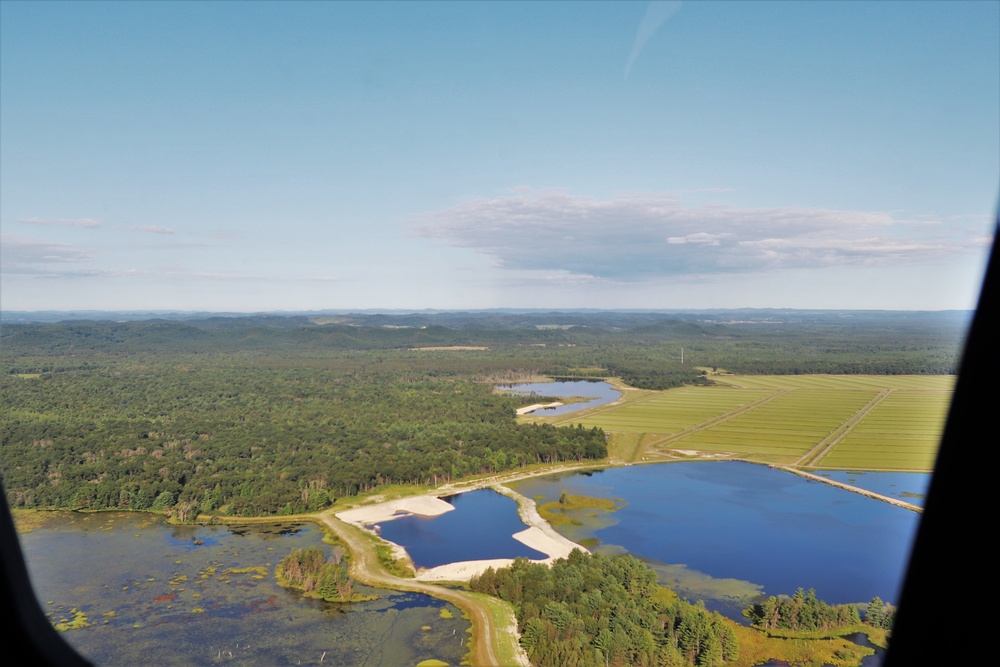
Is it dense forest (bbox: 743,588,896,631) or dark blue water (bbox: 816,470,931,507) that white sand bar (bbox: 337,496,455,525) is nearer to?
dense forest (bbox: 743,588,896,631)

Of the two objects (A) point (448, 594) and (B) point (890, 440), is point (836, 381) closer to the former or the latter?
(B) point (890, 440)

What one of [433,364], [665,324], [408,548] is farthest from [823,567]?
[665,324]

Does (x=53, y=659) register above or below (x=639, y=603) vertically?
above

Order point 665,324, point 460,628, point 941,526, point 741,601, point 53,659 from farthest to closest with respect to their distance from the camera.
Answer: point 665,324, point 741,601, point 460,628, point 53,659, point 941,526

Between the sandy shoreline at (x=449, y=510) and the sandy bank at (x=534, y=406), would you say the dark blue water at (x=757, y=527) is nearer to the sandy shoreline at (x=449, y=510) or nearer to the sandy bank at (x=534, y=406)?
the sandy shoreline at (x=449, y=510)

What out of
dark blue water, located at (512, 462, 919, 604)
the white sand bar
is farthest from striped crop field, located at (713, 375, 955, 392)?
the white sand bar

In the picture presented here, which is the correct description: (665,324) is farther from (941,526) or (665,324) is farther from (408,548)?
(941,526)
